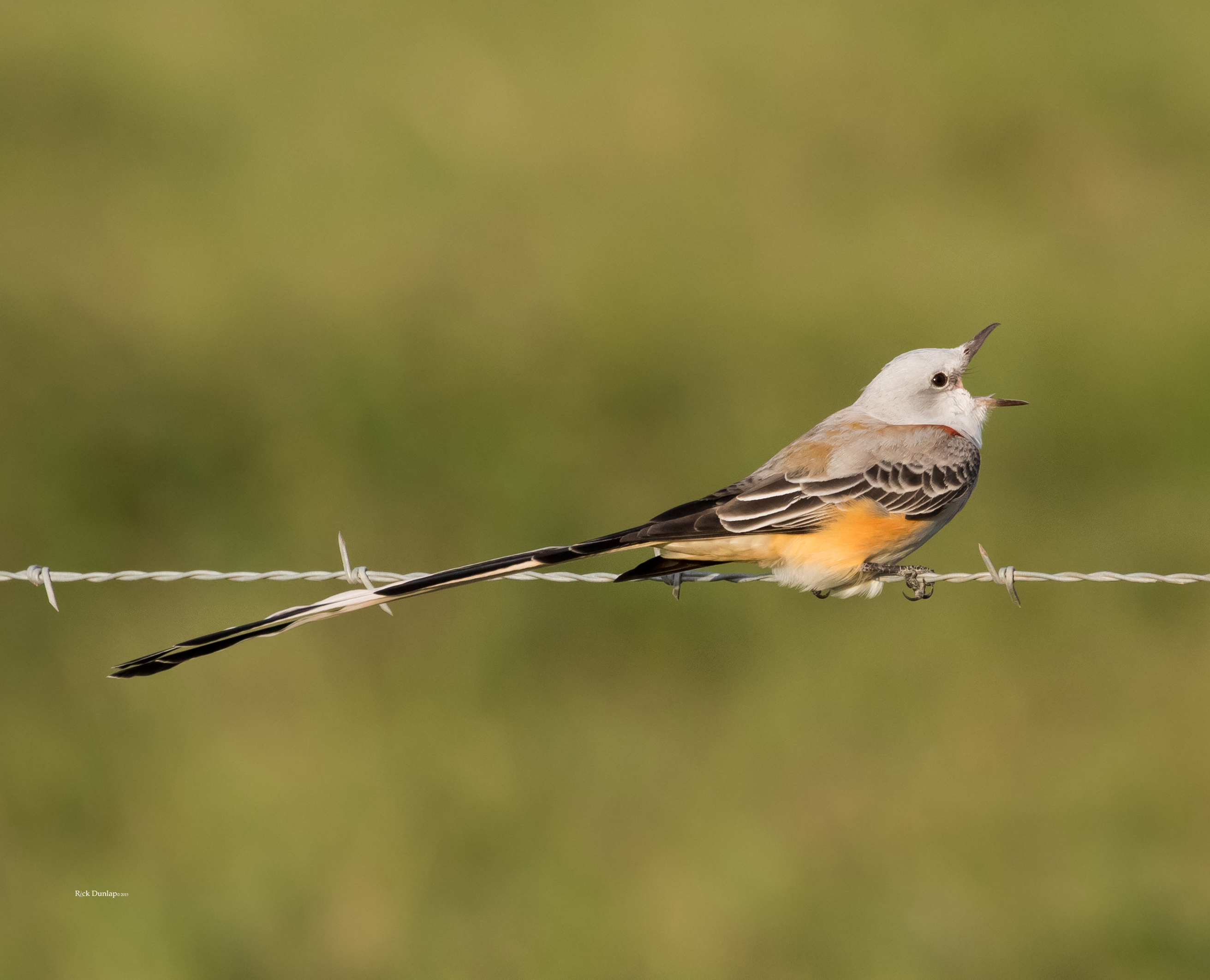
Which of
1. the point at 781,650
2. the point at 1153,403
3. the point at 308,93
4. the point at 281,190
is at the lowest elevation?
the point at 781,650

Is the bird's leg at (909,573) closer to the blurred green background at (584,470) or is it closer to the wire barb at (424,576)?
the wire barb at (424,576)

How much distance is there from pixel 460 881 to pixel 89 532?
11.0ft

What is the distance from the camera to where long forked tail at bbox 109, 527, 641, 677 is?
416cm

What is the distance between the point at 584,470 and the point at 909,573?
12.0ft

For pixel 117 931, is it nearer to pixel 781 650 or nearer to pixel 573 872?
pixel 573 872

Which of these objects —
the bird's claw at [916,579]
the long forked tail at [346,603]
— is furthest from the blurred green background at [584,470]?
the long forked tail at [346,603]

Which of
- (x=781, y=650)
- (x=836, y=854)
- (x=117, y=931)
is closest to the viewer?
(x=117, y=931)

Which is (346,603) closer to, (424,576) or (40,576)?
(424,576)

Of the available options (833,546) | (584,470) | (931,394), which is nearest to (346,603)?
(833,546)

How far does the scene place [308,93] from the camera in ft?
41.9

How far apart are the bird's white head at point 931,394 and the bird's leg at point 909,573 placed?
28.7 inches

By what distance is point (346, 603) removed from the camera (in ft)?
14.1

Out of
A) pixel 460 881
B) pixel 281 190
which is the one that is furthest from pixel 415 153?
pixel 460 881

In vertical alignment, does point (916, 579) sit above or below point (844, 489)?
below
